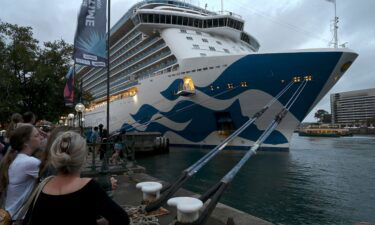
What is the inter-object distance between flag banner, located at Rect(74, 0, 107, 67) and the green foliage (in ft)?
25.3

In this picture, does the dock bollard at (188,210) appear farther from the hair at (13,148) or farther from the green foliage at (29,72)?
the green foliage at (29,72)

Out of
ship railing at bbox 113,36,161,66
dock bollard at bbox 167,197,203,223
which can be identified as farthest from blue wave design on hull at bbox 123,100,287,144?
dock bollard at bbox 167,197,203,223

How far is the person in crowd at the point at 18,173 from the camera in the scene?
285 cm

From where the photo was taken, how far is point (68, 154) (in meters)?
1.93

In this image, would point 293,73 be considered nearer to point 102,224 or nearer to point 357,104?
point 102,224

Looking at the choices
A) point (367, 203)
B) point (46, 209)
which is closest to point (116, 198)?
point (46, 209)

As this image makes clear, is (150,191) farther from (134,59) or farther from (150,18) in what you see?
(134,59)

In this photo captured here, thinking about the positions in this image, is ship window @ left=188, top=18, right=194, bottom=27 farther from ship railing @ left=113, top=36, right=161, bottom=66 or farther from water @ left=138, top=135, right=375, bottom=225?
water @ left=138, top=135, right=375, bottom=225

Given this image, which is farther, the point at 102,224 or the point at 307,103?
the point at 307,103

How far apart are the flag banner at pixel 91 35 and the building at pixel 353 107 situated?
127751 mm

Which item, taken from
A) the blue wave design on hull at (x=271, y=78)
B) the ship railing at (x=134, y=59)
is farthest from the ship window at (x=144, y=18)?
the blue wave design on hull at (x=271, y=78)

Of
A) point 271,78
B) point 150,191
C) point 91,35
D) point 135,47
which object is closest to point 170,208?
point 150,191

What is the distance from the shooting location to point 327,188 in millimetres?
11953

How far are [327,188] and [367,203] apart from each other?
2.17 m
